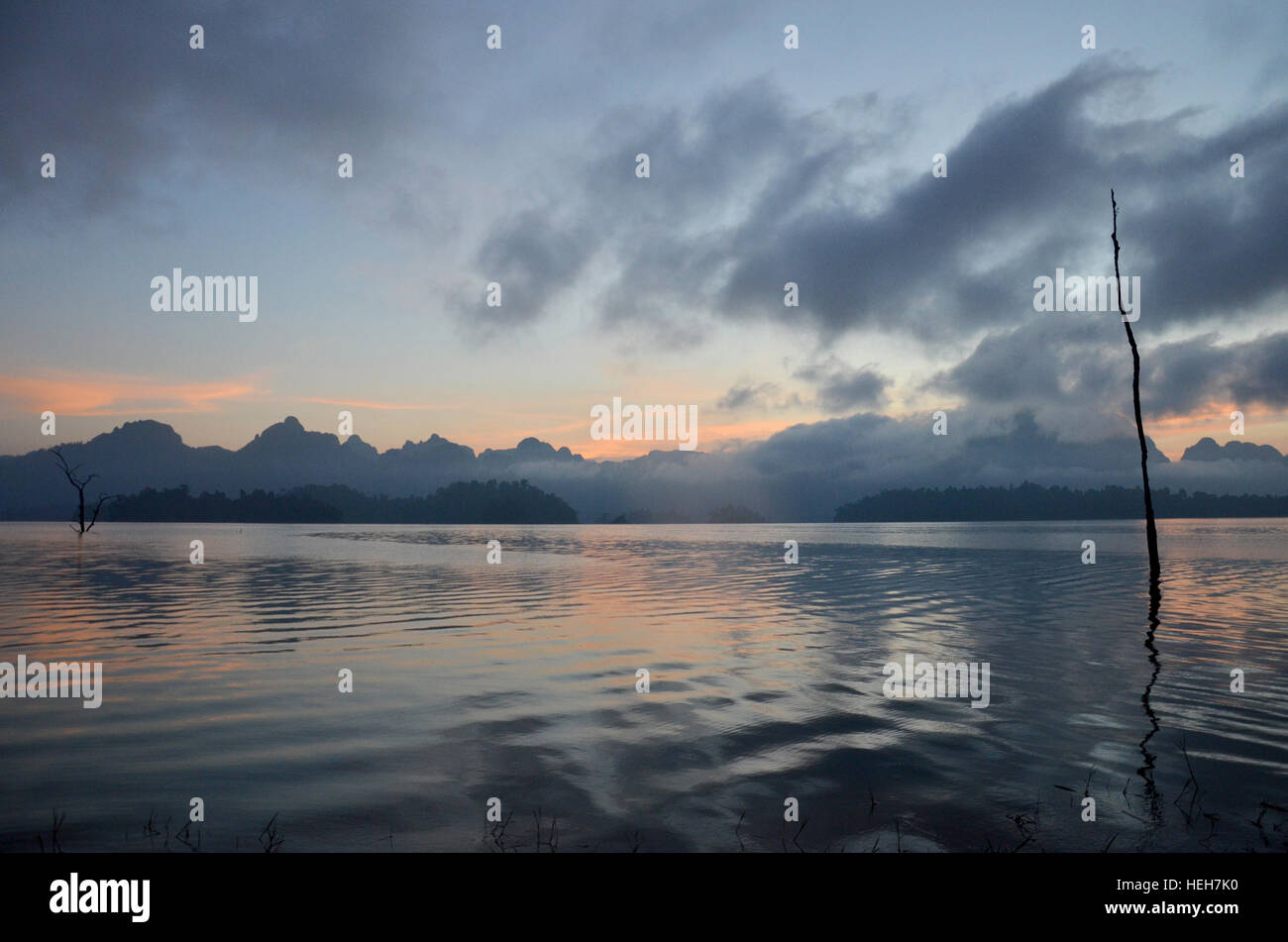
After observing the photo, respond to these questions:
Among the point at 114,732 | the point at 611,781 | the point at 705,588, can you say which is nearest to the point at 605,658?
the point at 611,781

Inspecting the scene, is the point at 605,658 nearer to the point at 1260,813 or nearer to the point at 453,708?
the point at 453,708

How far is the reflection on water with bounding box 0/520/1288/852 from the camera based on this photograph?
8.27 m

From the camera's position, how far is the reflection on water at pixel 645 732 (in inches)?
325

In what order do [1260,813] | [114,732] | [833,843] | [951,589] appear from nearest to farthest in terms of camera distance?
[833,843]
[1260,813]
[114,732]
[951,589]

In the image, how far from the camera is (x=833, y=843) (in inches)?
301

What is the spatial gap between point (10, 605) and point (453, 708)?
89.5 feet

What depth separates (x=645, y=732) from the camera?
478 inches

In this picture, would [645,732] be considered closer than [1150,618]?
Yes
